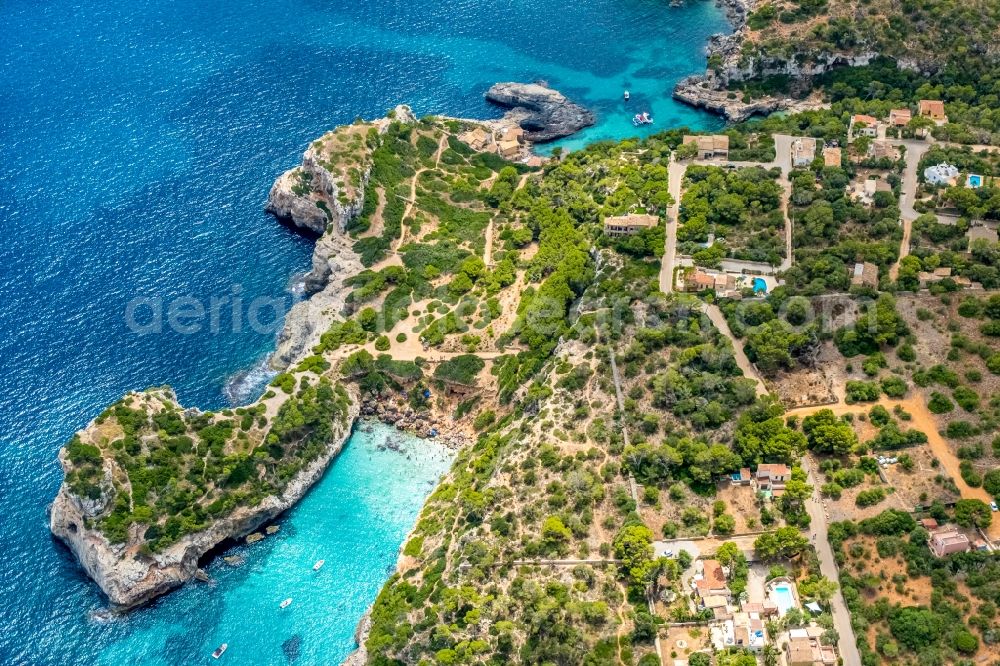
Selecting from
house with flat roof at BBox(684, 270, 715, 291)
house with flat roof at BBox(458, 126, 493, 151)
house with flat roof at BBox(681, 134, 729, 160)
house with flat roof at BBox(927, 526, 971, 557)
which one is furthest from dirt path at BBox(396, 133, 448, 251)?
house with flat roof at BBox(927, 526, 971, 557)

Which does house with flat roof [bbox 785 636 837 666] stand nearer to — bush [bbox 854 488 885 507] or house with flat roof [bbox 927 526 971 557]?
house with flat roof [bbox 927 526 971 557]

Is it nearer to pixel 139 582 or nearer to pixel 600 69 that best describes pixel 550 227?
pixel 600 69

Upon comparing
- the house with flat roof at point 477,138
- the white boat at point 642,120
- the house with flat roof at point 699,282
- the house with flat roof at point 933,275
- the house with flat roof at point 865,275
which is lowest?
the house with flat roof at point 933,275

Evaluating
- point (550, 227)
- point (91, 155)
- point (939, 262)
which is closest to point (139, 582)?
point (550, 227)

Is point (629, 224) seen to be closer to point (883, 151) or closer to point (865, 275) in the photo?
point (865, 275)

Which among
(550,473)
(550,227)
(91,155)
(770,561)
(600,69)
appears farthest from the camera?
(600,69)

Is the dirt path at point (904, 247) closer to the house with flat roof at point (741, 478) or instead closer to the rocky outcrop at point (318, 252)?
the house with flat roof at point (741, 478)

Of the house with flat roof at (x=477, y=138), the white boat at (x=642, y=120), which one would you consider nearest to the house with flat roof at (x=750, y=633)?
the house with flat roof at (x=477, y=138)
